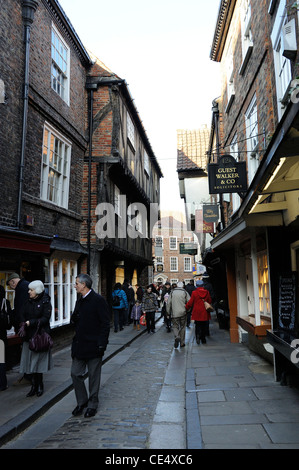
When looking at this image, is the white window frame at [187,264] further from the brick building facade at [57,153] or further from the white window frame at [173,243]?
the brick building facade at [57,153]

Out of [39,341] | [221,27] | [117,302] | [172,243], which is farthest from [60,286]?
[172,243]

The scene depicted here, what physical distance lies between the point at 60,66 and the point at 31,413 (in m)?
9.48

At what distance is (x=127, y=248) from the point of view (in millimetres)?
16516

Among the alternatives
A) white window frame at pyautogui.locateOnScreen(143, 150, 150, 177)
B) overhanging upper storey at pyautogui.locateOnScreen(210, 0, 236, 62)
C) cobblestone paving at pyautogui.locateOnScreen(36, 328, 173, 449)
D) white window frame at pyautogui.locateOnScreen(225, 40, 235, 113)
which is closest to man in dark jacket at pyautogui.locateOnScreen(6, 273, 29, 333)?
cobblestone paving at pyautogui.locateOnScreen(36, 328, 173, 449)

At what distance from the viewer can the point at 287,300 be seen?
640 cm

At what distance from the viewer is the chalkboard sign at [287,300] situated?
628 cm

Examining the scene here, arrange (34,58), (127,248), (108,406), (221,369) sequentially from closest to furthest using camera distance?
(108,406), (221,369), (34,58), (127,248)

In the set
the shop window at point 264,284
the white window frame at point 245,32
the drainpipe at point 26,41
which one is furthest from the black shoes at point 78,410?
the white window frame at point 245,32

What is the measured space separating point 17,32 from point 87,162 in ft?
16.1

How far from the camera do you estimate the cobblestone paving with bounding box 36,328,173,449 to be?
4.13 metres

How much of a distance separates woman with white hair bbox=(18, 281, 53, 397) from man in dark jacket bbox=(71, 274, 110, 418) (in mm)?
828
